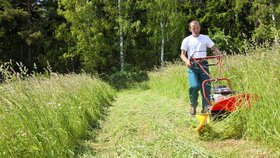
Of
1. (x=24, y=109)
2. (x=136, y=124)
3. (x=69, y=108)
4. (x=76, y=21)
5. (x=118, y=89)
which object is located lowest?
(x=118, y=89)

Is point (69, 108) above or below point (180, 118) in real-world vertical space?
above

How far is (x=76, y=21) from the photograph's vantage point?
1845cm

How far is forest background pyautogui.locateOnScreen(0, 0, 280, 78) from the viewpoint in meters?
18.8

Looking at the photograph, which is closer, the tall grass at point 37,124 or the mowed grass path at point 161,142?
the tall grass at point 37,124

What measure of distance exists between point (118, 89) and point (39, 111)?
12213 millimetres

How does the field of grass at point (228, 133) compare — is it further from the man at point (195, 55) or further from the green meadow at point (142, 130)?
the man at point (195, 55)

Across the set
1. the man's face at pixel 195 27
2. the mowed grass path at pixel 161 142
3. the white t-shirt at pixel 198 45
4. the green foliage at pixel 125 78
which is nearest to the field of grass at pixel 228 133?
the mowed grass path at pixel 161 142

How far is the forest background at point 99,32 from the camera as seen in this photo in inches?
739

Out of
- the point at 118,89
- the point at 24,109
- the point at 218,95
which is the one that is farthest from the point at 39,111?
the point at 118,89

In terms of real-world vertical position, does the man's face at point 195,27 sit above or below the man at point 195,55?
above

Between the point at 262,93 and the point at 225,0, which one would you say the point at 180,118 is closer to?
the point at 262,93

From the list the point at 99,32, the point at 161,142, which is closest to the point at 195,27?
the point at 161,142

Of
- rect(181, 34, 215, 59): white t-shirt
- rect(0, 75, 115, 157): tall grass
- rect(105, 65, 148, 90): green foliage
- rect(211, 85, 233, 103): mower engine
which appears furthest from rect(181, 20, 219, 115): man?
rect(105, 65, 148, 90): green foliage

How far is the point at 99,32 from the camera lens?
19359 millimetres
